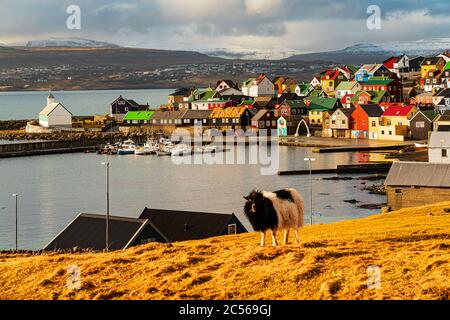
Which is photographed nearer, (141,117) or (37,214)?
(37,214)

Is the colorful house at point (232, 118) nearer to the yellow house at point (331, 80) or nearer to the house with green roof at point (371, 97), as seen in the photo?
the house with green roof at point (371, 97)

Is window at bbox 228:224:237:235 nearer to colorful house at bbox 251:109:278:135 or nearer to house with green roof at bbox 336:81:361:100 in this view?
colorful house at bbox 251:109:278:135

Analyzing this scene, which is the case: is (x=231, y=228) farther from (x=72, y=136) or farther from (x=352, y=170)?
(x=72, y=136)

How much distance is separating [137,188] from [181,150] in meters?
24.3

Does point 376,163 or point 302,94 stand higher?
point 302,94

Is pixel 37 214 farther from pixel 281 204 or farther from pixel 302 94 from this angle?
pixel 302 94

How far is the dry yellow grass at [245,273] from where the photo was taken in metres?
10.5

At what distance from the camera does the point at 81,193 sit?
4725 centimetres

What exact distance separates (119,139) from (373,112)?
2812cm

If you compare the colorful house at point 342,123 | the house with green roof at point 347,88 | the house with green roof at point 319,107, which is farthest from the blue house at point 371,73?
the colorful house at point 342,123

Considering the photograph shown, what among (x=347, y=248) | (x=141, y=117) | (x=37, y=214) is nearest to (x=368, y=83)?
(x=141, y=117)

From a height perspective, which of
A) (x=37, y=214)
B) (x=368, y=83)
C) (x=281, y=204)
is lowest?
(x=37, y=214)
